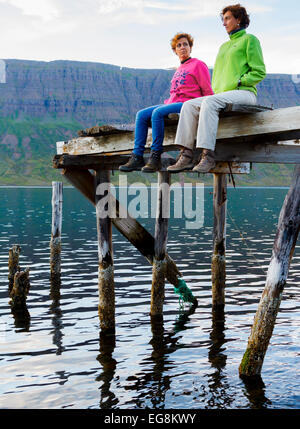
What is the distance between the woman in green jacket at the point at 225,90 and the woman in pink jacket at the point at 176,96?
0.35 meters

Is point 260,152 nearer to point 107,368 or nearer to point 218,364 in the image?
point 218,364

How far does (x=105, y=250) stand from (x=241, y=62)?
21.5 ft

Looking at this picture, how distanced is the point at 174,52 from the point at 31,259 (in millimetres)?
21924

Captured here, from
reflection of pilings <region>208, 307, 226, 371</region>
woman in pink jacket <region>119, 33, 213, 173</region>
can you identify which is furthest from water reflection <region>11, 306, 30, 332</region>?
woman in pink jacket <region>119, 33, 213, 173</region>

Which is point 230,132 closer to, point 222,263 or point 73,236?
point 222,263

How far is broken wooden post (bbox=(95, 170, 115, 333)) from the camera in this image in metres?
13.3

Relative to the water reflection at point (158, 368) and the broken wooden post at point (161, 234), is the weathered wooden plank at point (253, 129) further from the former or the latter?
the water reflection at point (158, 368)

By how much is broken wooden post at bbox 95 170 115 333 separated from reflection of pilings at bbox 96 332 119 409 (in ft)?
1.65

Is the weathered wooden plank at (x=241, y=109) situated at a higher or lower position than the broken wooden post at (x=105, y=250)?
higher

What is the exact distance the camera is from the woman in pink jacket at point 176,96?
9.27 m

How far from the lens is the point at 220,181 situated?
52.3 ft

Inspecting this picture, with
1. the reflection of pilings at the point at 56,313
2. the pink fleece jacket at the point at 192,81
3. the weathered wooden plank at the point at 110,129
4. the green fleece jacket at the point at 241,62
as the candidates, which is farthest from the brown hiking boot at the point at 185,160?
the reflection of pilings at the point at 56,313

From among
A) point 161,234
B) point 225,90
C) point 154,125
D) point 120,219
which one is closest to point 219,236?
point 161,234
